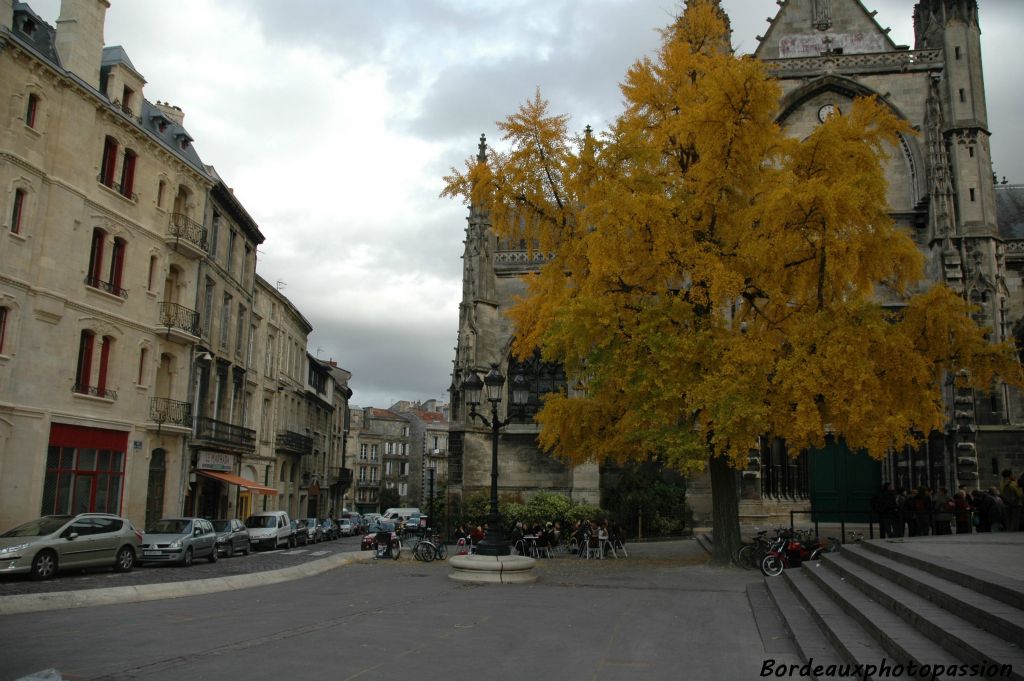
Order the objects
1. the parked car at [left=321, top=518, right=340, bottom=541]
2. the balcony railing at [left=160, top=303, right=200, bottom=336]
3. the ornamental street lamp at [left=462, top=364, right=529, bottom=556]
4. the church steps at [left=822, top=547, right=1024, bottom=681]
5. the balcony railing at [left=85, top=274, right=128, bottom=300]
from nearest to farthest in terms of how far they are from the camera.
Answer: the church steps at [left=822, top=547, right=1024, bottom=681]
the ornamental street lamp at [left=462, top=364, right=529, bottom=556]
the balcony railing at [left=85, top=274, right=128, bottom=300]
the balcony railing at [left=160, top=303, right=200, bottom=336]
the parked car at [left=321, top=518, right=340, bottom=541]

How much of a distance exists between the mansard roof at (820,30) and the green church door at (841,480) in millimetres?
15141

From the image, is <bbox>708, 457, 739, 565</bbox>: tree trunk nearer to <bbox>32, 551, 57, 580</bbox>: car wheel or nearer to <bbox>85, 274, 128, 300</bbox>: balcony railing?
<bbox>32, 551, 57, 580</bbox>: car wheel

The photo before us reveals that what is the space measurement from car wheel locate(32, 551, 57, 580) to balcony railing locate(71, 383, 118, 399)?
293 inches

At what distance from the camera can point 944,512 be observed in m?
17.7

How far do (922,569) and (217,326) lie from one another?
2606 centimetres

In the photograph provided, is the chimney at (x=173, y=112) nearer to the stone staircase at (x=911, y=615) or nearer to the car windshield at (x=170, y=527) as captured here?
the car windshield at (x=170, y=527)

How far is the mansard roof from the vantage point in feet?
99.9

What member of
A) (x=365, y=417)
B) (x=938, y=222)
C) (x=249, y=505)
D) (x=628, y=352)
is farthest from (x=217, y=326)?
(x=365, y=417)

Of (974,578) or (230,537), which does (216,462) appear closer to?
(230,537)

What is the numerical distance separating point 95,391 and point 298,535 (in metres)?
10.5

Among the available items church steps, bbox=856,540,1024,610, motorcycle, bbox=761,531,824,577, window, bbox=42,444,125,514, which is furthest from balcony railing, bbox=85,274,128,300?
church steps, bbox=856,540,1024,610

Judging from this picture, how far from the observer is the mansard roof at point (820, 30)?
3045cm

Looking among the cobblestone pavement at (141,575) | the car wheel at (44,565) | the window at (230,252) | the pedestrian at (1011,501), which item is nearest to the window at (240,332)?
the window at (230,252)

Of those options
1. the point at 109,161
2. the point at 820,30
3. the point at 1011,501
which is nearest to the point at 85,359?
the point at 109,161
